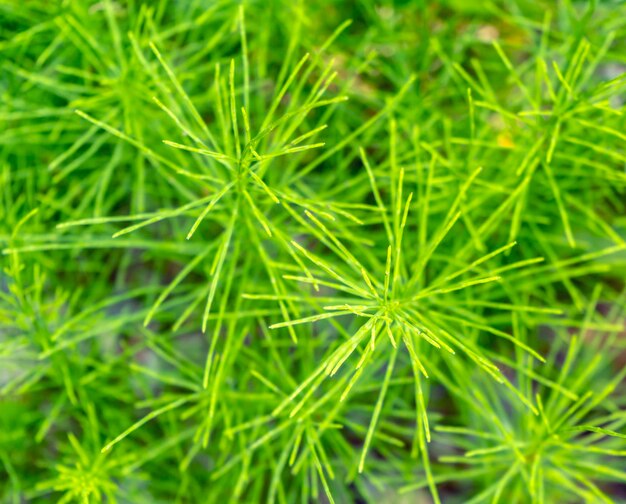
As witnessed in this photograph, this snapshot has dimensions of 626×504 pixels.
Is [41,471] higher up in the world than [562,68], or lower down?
lower down

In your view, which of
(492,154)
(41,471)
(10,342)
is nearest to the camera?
(10,342)

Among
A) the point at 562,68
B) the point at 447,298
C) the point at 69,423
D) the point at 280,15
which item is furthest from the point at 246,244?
the point at 562,68

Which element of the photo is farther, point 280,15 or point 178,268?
point 178,268

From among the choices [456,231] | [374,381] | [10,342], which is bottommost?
[10,342]

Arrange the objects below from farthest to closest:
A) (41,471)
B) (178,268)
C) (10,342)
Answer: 1. (178,268)
2. (41,471)
3. (10,342)

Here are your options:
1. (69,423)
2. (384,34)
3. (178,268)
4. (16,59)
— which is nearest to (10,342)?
(69,423)

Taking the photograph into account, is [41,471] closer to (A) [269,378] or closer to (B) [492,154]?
(A) [269,378]
